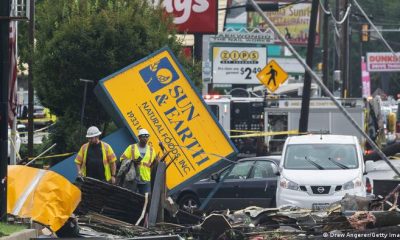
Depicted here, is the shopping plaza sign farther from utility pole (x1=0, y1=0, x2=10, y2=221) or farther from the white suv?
utility pole (x1=0, y1=0, x2=10, y2=221)

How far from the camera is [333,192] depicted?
20.0 meters

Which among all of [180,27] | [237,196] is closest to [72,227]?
[237,196]

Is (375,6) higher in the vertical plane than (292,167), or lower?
higher

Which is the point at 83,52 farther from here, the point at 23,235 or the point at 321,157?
the point at 23,235

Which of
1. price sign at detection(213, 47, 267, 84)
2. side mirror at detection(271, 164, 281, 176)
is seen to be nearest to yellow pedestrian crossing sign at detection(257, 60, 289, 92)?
price sign at detection(213, 47, 267, 84)

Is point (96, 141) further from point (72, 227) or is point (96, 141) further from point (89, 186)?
point (72, 227)

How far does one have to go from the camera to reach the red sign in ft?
94.4

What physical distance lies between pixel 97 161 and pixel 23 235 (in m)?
4.47

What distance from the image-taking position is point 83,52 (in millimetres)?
23109

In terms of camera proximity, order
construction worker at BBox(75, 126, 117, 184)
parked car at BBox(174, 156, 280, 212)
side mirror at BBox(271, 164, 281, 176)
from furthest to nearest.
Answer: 1. parked car at BBox(174, 156, 280, 212)
2. side mirror at BBox(271, 164, 281, 176)
3. construction worker at BBox(75, 126, 117, 184)

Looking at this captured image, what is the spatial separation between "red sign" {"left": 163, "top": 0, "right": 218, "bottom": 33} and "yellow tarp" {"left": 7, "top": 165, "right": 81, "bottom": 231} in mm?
15230

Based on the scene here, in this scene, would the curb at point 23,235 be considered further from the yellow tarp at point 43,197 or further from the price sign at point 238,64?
the price sign at point 238,64

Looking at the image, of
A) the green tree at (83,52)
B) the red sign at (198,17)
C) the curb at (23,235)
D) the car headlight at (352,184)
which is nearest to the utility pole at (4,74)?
the curb at (23,235)

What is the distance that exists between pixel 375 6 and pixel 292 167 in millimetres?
67731
